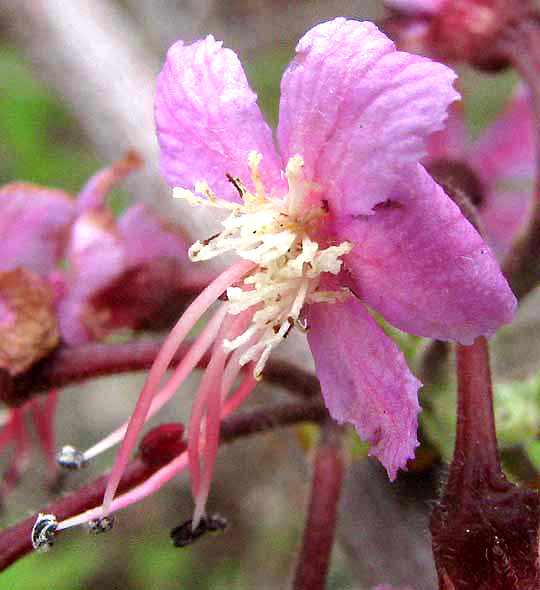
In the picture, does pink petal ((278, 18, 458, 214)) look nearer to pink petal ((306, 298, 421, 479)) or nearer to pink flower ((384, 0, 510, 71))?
pink petal ((306, 298, 421, 479))

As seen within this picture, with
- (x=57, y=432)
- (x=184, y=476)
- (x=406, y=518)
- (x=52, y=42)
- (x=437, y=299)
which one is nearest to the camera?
(x=437, y=299)

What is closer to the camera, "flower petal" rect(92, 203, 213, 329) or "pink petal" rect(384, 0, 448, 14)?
"flower petal" rect(92, 203, 213, 329)

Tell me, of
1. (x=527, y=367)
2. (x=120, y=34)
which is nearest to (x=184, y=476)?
(x=120, y=34)

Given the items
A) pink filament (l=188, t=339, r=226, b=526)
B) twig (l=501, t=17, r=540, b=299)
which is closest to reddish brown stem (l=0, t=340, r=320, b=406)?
pink filament (l=188, t=339, r=226, b=526)

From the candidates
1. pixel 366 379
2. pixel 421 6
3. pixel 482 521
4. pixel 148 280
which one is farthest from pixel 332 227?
pixel 421 6

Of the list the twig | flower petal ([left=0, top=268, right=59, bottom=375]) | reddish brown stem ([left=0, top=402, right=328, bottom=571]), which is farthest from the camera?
the twig

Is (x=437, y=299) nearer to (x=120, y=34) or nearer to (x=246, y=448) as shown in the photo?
(x=120, y=34)

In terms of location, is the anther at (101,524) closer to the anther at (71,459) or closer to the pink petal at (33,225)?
the anther at (71,459)
